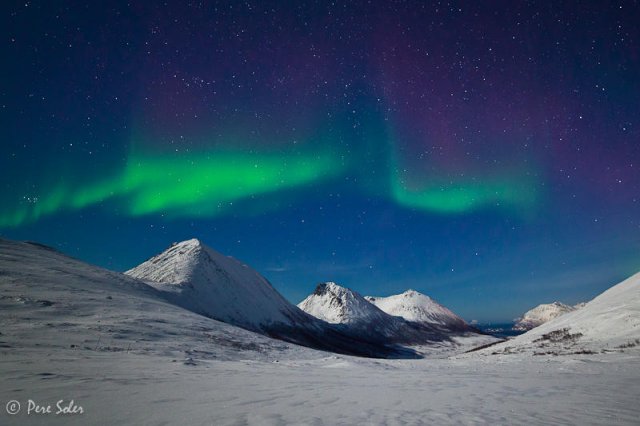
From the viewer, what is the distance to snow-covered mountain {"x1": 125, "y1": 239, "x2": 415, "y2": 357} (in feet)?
204

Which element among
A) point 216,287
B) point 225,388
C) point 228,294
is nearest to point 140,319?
point 225,388

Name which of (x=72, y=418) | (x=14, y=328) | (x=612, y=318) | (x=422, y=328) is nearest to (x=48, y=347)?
(x=14, y=328)

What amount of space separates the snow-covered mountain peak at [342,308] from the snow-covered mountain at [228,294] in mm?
63657

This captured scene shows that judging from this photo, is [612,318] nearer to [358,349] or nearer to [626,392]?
[626,392]

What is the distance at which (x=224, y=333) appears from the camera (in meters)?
29.1

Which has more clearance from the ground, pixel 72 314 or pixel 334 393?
pixel 72 314

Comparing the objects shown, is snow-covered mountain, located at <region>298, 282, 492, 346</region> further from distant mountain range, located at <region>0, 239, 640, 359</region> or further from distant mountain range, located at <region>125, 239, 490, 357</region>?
distant mountain range, located at <region>0, 239, 640, 359</region>

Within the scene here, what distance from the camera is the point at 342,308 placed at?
178125mm

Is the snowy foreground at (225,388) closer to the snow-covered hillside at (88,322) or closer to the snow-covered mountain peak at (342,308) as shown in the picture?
the snow-covered hillside at (88,322)

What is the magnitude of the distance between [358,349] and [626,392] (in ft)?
308

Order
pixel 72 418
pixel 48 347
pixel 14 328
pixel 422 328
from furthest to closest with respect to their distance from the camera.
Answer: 1. pixel 422 328
2. pixel 14 328
3. pixel 48 347
4. pixel 72 418

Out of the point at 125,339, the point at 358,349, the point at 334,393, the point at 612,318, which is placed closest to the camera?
the point at 334,393

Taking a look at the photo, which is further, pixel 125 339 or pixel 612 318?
pixel 612 318

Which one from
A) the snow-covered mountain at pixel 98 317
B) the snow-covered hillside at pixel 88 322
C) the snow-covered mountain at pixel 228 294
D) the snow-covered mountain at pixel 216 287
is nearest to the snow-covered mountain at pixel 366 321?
the snow-covered mountain at pixel 228 294
